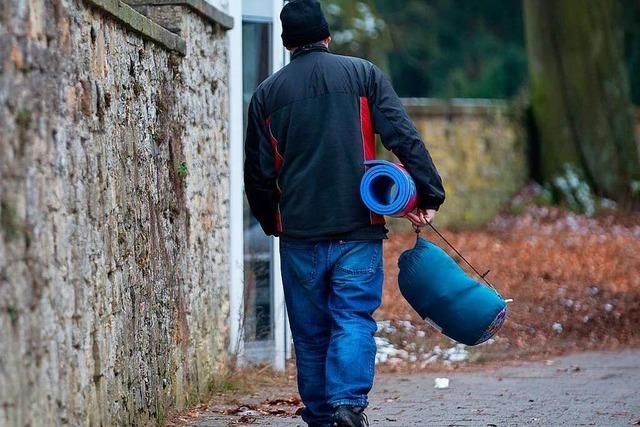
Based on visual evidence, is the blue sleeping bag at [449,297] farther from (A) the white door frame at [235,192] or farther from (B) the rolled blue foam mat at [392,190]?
(A) the white door frame at [235,192]

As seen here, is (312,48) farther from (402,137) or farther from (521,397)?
(521,397)

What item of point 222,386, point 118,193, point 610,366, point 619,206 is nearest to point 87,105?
point 118,193

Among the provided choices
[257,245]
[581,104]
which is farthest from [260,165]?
[581,104]

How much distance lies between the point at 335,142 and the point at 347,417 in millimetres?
1127

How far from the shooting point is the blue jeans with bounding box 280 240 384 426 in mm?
5281

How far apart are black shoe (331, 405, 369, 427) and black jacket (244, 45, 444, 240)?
71 cm

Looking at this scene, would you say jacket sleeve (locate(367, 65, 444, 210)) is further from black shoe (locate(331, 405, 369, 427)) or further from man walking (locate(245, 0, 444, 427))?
black shoe (locate(331, 405, 369, 427))

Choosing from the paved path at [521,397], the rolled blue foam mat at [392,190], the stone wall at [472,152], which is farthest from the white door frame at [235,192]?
the stone wall at [472,152]

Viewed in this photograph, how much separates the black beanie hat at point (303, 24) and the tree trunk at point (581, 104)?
1253cm

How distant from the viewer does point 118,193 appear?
5195 mm

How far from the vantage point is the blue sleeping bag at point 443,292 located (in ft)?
17.8

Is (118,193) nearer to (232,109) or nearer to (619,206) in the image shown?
(232,109)

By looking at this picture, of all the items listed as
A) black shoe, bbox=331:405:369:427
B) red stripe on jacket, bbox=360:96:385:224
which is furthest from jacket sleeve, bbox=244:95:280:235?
black shoe, bbox=331:405:369:427

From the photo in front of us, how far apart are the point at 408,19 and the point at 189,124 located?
95.1ft
